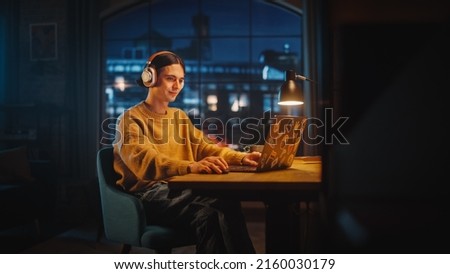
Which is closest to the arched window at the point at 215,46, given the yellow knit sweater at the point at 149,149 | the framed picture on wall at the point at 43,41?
the framed picture on wall at the point at 43,41

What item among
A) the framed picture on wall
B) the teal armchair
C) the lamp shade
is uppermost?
the framed picture on wall

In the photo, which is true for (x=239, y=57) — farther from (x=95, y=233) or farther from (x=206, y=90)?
(x=95, y=233)

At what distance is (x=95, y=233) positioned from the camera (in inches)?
83.7

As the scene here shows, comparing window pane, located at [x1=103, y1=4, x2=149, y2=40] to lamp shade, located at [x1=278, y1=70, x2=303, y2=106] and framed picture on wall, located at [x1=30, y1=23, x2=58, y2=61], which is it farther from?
lamp shade, located at [x1=278, y1=70, x2=303, y2=106]

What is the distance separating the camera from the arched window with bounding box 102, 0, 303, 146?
295cm

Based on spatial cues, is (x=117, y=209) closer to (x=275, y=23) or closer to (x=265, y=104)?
(x=265, y=104)

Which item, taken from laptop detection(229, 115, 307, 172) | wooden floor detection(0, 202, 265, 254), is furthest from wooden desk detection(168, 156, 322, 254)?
wooden floor detection(0, 202, 265, 254)

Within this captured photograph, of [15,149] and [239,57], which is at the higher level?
[239,57]

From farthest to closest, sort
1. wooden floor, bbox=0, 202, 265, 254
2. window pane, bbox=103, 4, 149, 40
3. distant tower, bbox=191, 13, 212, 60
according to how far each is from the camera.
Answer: distant tower, bbox=191, 13, 212, 60
window pane, bbox=103, 4, 149, 40
wooden floor, bbox=0, 202, 265, 254

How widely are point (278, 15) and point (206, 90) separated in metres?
0.76

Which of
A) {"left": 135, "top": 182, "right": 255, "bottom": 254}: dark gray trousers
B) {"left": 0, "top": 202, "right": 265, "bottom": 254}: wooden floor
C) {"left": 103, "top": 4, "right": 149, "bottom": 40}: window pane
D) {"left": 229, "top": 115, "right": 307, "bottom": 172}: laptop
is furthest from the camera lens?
{"left": 103, "top": 4, "right": 149, "bottom": 40}: window pane

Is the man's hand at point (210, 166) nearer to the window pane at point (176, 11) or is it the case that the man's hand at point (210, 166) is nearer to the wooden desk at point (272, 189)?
the wooden desk at point (272, 189)
